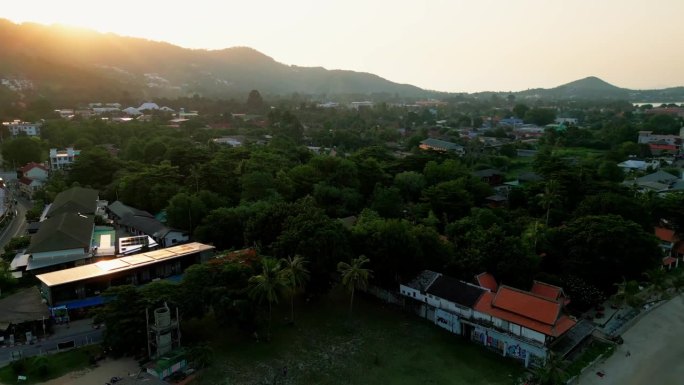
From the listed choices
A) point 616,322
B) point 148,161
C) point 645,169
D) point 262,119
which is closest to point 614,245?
point 616,322

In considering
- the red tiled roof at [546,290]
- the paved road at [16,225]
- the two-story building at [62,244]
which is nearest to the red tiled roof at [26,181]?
the paved road at [16,225]

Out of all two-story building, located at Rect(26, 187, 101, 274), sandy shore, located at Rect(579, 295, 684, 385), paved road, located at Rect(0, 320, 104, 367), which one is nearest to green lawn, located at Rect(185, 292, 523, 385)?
sandy shore, located at Rect(579, 295, 684, 385)

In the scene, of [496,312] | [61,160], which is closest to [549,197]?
[496,312]

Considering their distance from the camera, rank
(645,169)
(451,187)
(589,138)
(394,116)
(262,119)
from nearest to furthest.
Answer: (451,187)
(645,169)
(589,138)
(262,119)
(394,116)

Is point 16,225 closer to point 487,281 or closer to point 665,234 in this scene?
point 487,281

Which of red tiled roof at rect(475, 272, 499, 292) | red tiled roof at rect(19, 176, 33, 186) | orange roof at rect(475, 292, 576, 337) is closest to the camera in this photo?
orange roof at rect(475, 292, 576, 337)

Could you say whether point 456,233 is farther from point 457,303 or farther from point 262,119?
point 262,119

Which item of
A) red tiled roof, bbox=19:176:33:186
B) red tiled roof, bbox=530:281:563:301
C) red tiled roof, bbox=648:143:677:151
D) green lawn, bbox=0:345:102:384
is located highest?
red tiled roof, bbox=648:143:677:151

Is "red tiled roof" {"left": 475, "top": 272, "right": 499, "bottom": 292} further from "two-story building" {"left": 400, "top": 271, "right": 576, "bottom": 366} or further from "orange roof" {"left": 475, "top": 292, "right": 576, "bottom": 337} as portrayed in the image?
"orange roof" {"left": 475, "top": 292, "right": 576, "bottom": 337}
